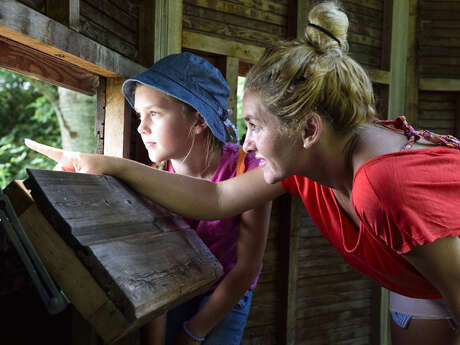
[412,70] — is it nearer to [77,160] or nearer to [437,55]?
[437,55]

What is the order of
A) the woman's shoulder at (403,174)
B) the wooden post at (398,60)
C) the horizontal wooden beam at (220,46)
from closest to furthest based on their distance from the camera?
the woman's shoulder at (403,174), the horizontal wooden beam at (220,46), the wooden post at (398,60)

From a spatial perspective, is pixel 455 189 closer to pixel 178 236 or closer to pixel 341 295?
pixel 178 236

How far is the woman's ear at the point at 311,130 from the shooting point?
1281 millimetres

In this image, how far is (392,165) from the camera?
1.09 meters

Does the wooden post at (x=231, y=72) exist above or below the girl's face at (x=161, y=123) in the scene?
above

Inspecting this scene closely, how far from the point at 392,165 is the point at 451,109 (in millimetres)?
3056

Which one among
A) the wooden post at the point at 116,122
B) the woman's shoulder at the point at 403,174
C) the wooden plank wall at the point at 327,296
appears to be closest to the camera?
the woman's shoulder at the point at 403,174

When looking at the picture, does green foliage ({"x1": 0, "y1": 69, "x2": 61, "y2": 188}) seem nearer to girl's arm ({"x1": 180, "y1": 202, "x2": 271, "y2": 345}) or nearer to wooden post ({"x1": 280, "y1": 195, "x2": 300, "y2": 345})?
wooden post ({"x1": 280, "y1": 195, "x2": 300, "y2": 345})

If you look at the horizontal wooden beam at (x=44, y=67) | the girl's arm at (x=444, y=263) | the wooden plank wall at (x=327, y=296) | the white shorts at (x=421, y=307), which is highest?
the horizontal wooden beam at (x=44, y=67)

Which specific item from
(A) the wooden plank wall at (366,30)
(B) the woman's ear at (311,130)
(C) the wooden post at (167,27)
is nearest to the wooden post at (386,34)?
(A) the wooden plank wall at (366,30)

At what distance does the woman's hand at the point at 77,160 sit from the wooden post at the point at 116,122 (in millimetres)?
731

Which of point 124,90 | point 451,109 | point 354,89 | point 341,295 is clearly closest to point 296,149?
point 354,89

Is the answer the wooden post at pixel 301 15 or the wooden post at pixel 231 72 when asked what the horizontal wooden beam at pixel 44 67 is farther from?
the wooden post at pixel 301 15

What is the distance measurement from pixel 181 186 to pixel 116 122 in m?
0.82
